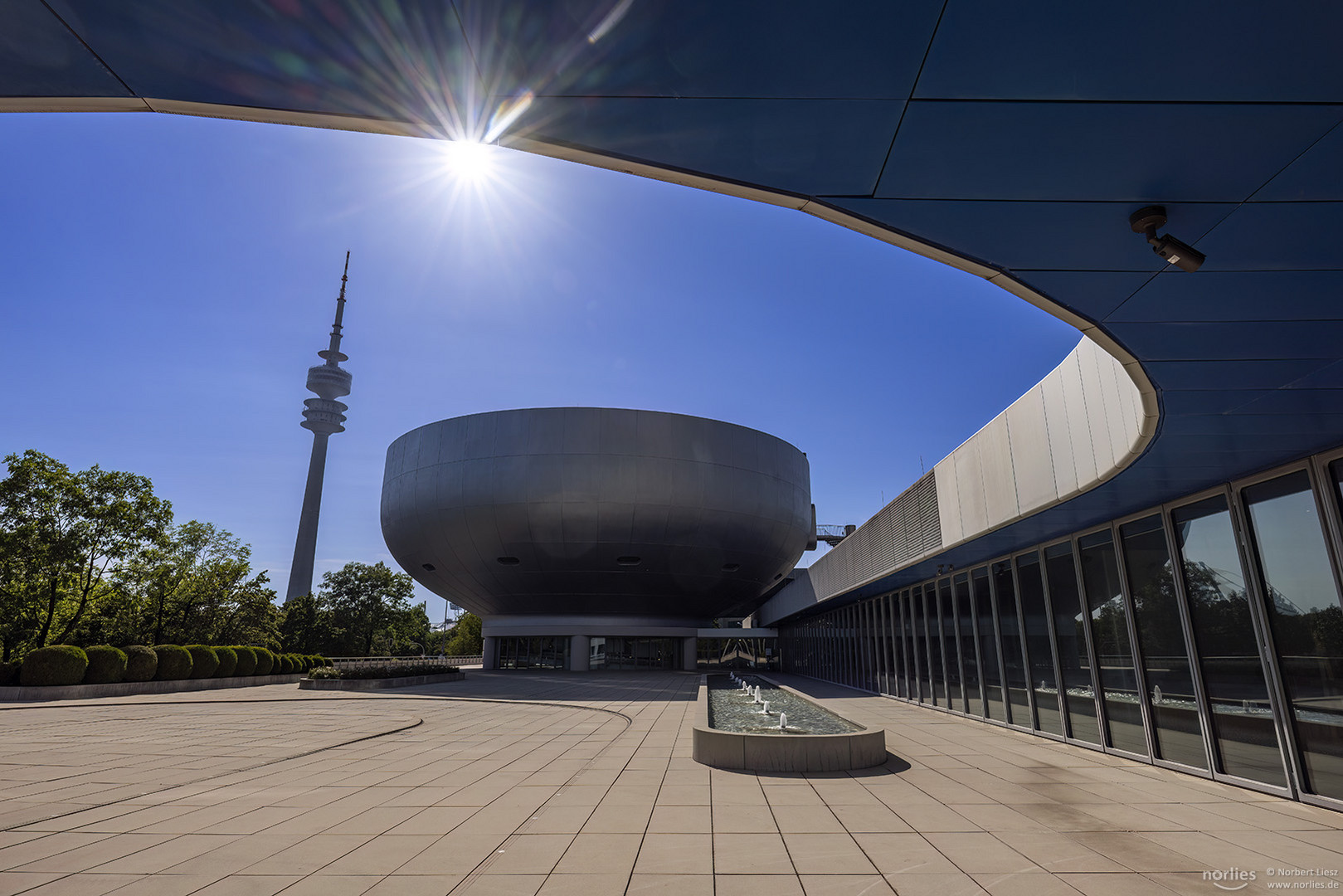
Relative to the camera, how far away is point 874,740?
9930 mm

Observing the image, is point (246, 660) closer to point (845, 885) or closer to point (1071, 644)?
point (1071, 644)

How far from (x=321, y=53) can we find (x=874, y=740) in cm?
1016

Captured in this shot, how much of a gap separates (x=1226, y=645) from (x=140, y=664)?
1193 inches

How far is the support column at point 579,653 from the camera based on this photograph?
126ft

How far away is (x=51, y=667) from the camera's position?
21469 mm

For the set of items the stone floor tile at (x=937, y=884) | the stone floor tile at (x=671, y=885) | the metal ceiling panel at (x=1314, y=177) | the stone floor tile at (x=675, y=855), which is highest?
the metal ceiling panel at (x=1314, y=177)

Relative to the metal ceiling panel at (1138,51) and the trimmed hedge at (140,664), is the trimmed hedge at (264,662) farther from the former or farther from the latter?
the metal ceiling panel at (1138,51)

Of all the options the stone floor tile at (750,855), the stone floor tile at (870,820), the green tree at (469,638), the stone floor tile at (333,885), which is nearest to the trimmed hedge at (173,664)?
the stone floor tile at (333,885)

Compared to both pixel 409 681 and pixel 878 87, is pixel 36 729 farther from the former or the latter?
pixel 878 87

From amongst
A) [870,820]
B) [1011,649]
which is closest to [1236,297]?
[870,820]

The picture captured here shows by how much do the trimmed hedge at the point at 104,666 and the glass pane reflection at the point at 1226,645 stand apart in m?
29.6

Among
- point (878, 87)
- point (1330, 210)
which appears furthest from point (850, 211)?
point (1330, 210)

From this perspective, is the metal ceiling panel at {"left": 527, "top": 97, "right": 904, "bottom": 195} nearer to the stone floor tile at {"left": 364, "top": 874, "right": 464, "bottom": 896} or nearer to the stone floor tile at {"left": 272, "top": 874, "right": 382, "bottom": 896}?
the stone floor tile at {"left": 364, "top": 874, "right": 464, "bottom": 896}

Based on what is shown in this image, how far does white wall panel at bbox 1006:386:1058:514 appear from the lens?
29.9 ft
